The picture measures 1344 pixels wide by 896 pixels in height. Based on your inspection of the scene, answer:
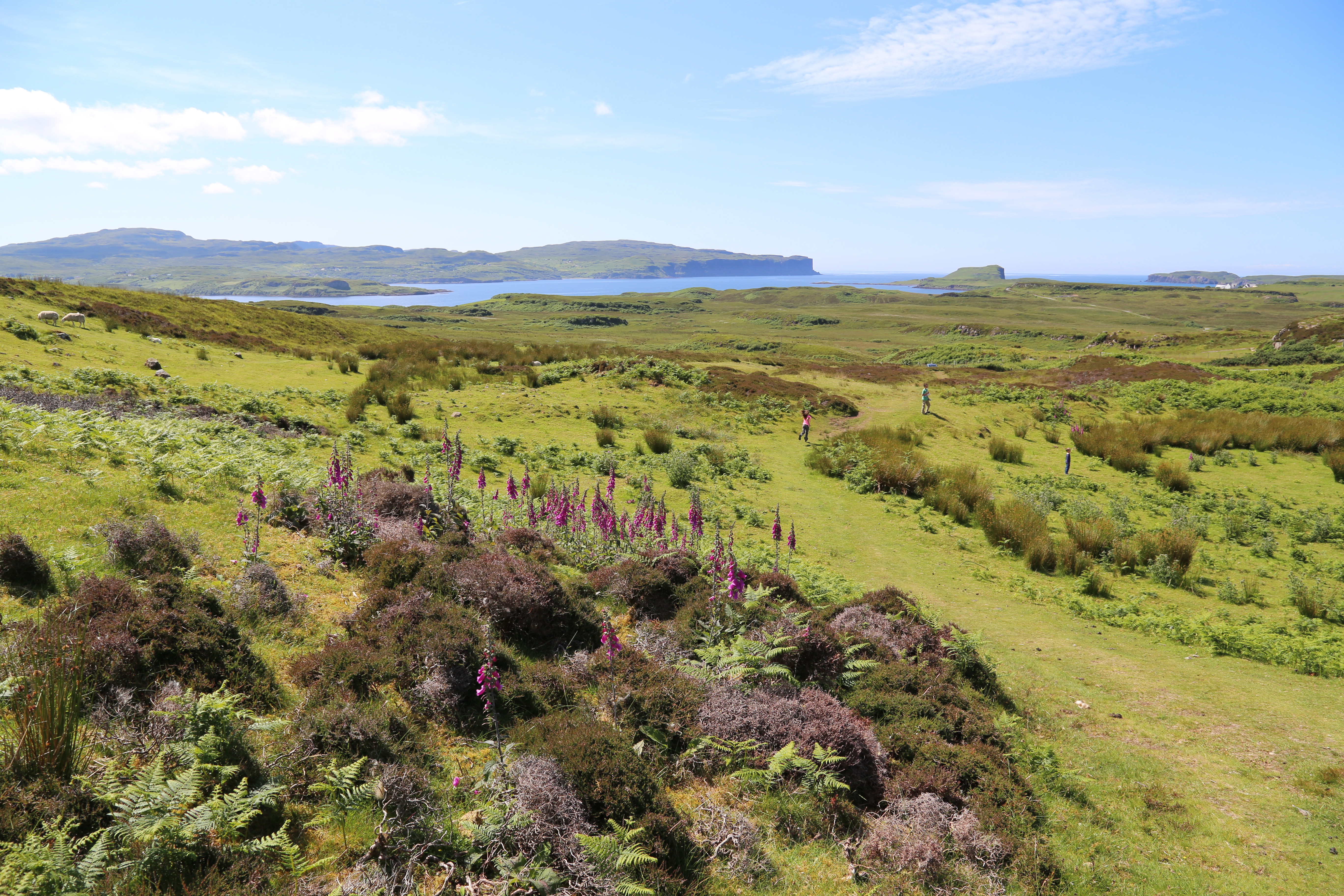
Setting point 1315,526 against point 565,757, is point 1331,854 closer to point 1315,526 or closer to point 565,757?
point 565,757

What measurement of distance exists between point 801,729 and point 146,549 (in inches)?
283

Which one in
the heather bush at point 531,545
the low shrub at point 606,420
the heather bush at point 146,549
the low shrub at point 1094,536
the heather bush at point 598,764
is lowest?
the low shrub at point 1094,536

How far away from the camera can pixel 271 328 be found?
160ft

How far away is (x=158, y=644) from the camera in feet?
16.6

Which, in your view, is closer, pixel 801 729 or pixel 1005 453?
pixel 801 729

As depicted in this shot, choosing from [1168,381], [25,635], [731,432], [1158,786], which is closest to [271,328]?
[731,432]

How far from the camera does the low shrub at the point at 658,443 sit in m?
20.4

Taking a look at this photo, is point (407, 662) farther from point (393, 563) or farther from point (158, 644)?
point (393, 563)

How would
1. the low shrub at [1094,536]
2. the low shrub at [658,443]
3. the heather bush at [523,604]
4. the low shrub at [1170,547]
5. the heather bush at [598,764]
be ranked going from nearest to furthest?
the heather bush at [598,764], the heather bush at [523,604], the low shrub at [1170,547], the low shrub at [1094,536], the low shrub at [658,443]

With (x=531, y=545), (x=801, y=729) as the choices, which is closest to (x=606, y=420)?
(x=531, y=545)

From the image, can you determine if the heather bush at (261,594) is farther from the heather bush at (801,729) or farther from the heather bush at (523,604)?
the heather bush at (801,729)

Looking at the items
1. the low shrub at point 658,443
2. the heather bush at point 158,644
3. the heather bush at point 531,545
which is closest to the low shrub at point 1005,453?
the low shrub at point 658,443

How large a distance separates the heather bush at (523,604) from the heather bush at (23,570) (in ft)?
12.0

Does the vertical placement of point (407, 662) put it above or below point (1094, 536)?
above
